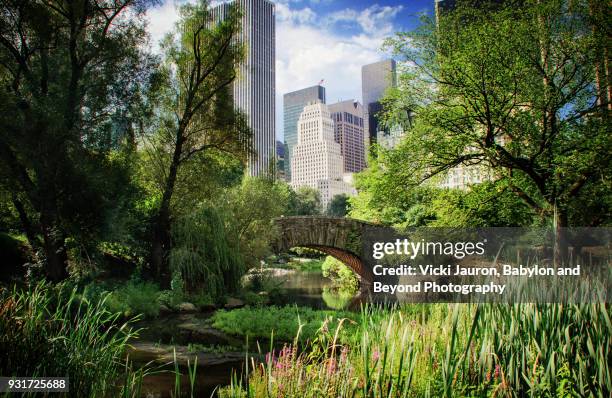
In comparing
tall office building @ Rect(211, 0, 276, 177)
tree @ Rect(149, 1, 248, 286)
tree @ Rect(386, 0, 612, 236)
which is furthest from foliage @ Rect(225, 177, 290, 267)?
tall office building @ Rect(211, 0, 276, 177)

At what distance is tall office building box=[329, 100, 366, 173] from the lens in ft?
464

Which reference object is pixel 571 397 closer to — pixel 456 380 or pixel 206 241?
pixel 456 380

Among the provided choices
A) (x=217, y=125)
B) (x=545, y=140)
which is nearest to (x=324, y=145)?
(x=217, y=125)

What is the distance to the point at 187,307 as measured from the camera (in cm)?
1380

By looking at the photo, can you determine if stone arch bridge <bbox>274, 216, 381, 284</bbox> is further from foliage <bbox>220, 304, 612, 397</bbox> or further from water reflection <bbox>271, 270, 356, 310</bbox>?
foliage <bbox>220, 304, 612, 397</bbox>

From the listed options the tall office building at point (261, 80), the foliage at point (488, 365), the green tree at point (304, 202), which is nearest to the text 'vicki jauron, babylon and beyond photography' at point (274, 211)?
the foliage at point (488, 365)

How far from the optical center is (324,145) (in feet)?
397

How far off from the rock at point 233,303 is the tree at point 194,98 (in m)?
3.06

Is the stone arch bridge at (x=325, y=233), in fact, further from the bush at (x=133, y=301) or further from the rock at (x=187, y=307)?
the bush at (x=133, y=301)

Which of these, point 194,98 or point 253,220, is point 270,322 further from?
point 194,98

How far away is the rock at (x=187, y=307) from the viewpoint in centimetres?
1363

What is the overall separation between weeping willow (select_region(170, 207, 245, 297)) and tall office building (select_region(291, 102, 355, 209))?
10259 centimetres

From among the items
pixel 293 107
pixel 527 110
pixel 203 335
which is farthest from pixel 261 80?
pixel 527 110

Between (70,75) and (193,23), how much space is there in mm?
5687
